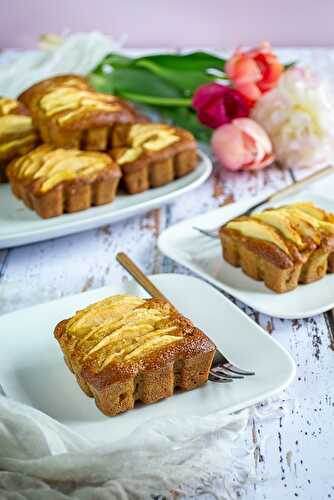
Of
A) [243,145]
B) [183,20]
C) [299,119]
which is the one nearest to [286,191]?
[243,145]

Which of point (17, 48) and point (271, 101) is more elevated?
point (271, 101)

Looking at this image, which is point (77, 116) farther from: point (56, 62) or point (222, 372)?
point (222, 372)

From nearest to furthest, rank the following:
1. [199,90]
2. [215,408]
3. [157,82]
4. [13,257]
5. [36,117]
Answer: [215,408] → [13,257] → [36,117] → [199,90] → [157,82]

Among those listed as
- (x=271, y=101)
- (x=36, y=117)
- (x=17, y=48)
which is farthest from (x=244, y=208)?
(x=17, y=48)

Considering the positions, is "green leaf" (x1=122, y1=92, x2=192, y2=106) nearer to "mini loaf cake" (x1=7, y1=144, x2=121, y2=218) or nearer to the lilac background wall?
"mini loaf cake" (x1=7, y1=144, x2=121, y2=218)

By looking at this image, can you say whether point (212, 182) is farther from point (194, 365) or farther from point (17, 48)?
point (17, 48)

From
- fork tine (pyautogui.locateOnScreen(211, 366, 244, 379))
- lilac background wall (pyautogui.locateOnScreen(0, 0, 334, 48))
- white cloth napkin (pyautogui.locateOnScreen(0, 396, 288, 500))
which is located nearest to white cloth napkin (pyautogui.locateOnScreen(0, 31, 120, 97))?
lilac background wall (pyautogui.locateOnScreen(0, 0, 334, 48))

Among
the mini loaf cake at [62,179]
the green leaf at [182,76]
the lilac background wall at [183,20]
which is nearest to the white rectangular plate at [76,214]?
the mini loaf cake at [62,179]
